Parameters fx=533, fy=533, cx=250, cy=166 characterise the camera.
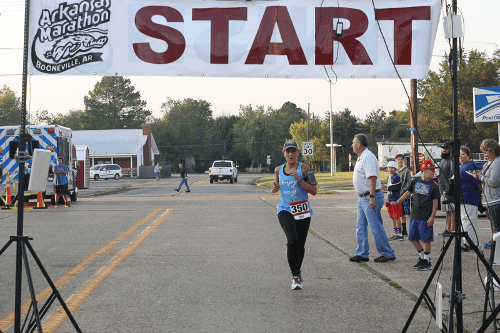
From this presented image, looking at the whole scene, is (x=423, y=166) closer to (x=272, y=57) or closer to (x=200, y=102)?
(x=272, y=57)

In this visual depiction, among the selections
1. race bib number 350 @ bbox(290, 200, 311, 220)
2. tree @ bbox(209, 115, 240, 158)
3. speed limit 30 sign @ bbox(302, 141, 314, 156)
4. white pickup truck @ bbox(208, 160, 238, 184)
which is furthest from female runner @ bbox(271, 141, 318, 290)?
tree @ bbox(209, 115, 240, 158)

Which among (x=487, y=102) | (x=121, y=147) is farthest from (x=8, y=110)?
(x=487, y=102)

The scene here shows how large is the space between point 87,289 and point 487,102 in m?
14.2

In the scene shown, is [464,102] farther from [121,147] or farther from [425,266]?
[425,266]

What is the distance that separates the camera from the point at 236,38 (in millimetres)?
5508

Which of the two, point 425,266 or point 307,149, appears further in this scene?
point 307,149

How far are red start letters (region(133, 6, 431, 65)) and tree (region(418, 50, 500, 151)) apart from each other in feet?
175

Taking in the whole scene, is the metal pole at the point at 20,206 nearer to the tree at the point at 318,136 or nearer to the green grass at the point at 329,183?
the green grass at the point at 329,183

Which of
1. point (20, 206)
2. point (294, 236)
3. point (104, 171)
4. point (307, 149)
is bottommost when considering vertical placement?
point (294, 236)

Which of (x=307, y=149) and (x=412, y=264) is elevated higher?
(x=307, y=149)

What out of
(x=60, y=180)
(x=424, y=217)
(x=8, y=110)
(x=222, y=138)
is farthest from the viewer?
(x=222, y=138)

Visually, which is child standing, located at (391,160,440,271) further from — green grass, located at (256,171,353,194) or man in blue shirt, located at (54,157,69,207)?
green grass, located at (256,171,353,194)

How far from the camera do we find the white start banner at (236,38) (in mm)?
5324

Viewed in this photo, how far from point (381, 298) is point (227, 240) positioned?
214 inches
